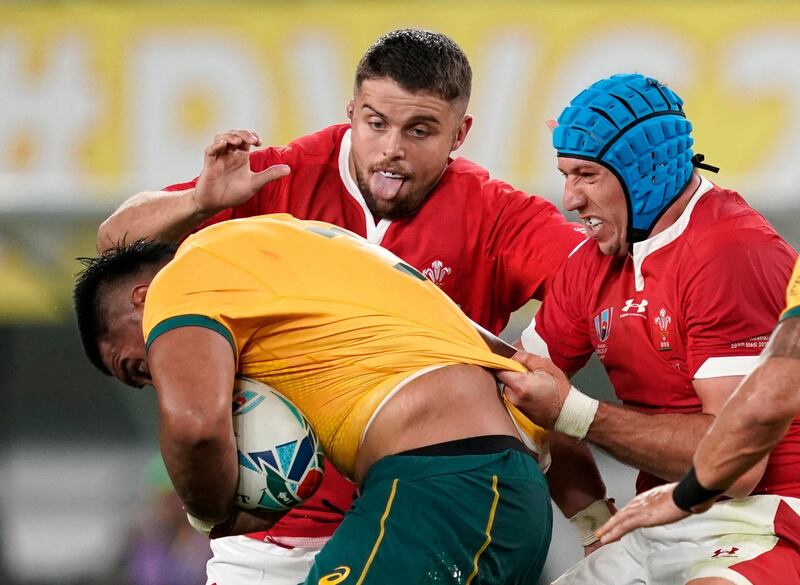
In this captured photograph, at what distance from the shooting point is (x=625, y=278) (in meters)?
3.29

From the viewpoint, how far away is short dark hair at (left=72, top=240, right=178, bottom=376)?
2936 millimetres

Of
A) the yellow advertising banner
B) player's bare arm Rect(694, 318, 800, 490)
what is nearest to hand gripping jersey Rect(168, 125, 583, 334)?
player's bare arm Rect(694, 318, 800, 490)

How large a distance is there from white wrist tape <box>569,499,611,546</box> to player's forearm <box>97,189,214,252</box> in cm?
145

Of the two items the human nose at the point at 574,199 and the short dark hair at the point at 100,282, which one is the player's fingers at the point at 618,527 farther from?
the short dark hair at the point at 100,282

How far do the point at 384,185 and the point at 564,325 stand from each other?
2.43 feet

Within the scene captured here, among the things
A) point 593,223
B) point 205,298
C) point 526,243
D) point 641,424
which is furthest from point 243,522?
point 526,243

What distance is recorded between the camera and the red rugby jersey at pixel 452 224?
12.6ft

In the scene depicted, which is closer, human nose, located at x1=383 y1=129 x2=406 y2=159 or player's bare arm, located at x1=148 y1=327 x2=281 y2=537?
player's bare arm, located at x1=148 y1=327 x2=281 y2=537

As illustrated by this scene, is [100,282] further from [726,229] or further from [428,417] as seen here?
[726,229]

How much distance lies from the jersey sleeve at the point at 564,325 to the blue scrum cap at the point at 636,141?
0.28m

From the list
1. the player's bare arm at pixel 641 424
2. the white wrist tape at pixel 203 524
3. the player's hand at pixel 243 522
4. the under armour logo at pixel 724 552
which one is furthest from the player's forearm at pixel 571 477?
the white wrist tape at pixel 203 524

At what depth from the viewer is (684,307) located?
10.1ft

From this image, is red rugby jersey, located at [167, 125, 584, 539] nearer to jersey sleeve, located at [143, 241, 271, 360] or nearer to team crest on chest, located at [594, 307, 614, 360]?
team crest on chest, located at [594, 307, 614, 360]

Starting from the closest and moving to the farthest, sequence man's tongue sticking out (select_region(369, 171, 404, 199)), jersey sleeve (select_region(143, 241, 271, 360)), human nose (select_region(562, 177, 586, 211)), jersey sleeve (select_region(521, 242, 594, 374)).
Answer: jersey sleeve (select_region(143, 241, 271, 360)), human nose (select_region(562, 177, 586, 211)), jersey sleeve (select_region(521, 242, 594, 374)), man's tongue sticking out (select_region(369, 171, 404, 199))
